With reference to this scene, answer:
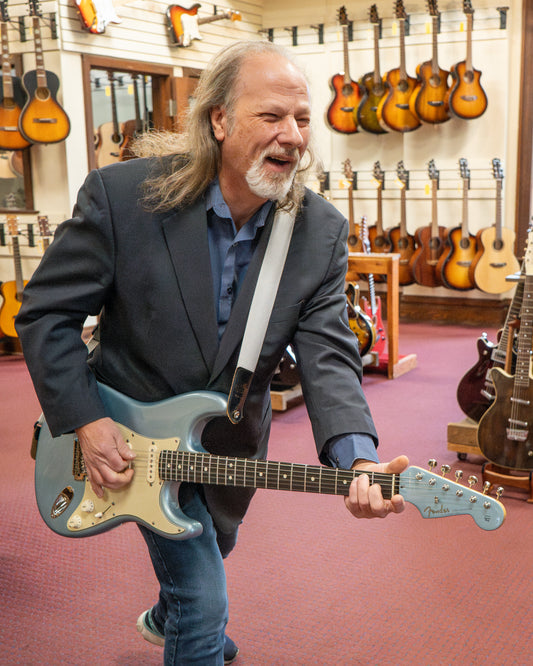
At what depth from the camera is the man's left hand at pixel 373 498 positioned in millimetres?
1393

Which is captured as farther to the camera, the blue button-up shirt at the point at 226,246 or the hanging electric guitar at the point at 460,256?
the hanging electric guitar at the point at 460,256

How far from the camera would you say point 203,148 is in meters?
1.74

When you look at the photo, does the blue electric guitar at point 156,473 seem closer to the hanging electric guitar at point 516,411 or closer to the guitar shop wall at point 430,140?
the hanging electric guitar at point 516,411

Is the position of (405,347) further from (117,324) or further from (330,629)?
(117,324)

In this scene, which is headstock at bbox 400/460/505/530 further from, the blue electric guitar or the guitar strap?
the guitar strap

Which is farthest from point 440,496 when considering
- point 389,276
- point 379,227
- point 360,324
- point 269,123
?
point 379,227

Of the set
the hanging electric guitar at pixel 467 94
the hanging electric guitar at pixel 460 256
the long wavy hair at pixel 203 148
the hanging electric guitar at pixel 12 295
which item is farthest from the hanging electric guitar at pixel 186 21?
the long wavy hair at pixel 203 148

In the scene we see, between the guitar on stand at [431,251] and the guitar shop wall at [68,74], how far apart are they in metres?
2.50

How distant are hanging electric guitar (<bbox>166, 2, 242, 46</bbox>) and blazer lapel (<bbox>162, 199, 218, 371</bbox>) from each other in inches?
232

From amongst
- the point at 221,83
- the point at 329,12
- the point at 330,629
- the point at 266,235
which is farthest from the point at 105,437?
the point at 329,12

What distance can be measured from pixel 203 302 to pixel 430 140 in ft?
20.9

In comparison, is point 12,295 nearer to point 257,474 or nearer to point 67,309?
point 67,309

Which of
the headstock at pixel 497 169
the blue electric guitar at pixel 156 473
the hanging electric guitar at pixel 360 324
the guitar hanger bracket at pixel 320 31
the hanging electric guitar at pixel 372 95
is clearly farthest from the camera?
the guitar hanger bracket at pixel 320 31

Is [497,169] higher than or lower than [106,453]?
higher
